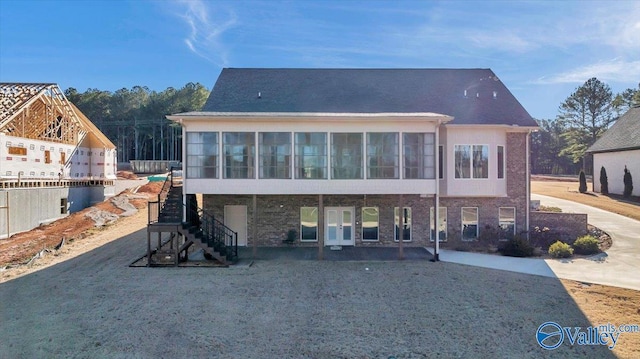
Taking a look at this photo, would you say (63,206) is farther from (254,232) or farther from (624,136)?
(624,136)

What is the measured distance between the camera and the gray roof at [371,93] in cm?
1672

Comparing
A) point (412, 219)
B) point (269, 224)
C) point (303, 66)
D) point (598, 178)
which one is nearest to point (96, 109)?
point (303, 66)

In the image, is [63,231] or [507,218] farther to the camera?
[63,231]

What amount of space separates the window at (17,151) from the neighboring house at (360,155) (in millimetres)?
15405

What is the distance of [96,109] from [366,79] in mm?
60083

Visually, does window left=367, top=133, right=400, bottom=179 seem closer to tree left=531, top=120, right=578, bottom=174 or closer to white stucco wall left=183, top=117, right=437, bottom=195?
white stucco wall left=183, top=117, right=437, bottom=195

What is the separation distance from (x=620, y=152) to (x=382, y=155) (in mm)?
25916

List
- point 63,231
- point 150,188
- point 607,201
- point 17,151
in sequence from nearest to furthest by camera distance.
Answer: point 63,231 < point 17,151 < point 607,201 < point 150,188

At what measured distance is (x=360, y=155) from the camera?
1280 centimetres

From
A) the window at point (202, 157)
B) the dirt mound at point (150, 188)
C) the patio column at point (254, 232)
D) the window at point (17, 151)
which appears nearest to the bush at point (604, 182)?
the patio column at point (254, 232)

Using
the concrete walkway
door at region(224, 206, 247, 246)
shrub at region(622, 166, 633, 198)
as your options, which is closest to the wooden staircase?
door at region(224, 206, 247, 246)

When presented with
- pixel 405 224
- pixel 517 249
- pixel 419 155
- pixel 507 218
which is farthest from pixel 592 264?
pixel 419 155

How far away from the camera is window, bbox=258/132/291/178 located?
1268 centimetres

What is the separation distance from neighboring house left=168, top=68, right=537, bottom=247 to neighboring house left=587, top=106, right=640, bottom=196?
51.4 ft
